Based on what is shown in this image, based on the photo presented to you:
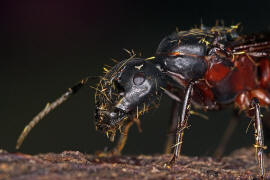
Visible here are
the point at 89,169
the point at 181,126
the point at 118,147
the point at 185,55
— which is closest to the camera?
the point at 89,169

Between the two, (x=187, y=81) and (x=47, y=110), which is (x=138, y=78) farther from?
(x=47, y=110)

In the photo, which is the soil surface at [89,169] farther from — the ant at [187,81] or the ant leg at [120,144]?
the ant leg at [120,144]

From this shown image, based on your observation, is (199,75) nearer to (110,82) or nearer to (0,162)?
(110,82)

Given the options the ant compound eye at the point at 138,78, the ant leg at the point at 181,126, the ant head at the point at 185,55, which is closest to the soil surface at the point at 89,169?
the ant leg at the point at 181,126

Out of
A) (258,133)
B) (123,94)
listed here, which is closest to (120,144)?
(123,94)

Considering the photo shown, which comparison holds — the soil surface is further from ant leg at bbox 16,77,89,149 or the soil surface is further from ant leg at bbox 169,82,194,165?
ant leg at bbox 16,77,89,149

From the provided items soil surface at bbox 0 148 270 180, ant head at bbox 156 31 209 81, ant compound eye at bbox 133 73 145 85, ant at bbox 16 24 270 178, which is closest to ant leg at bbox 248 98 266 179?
ant at bbox 16 24 270 178
